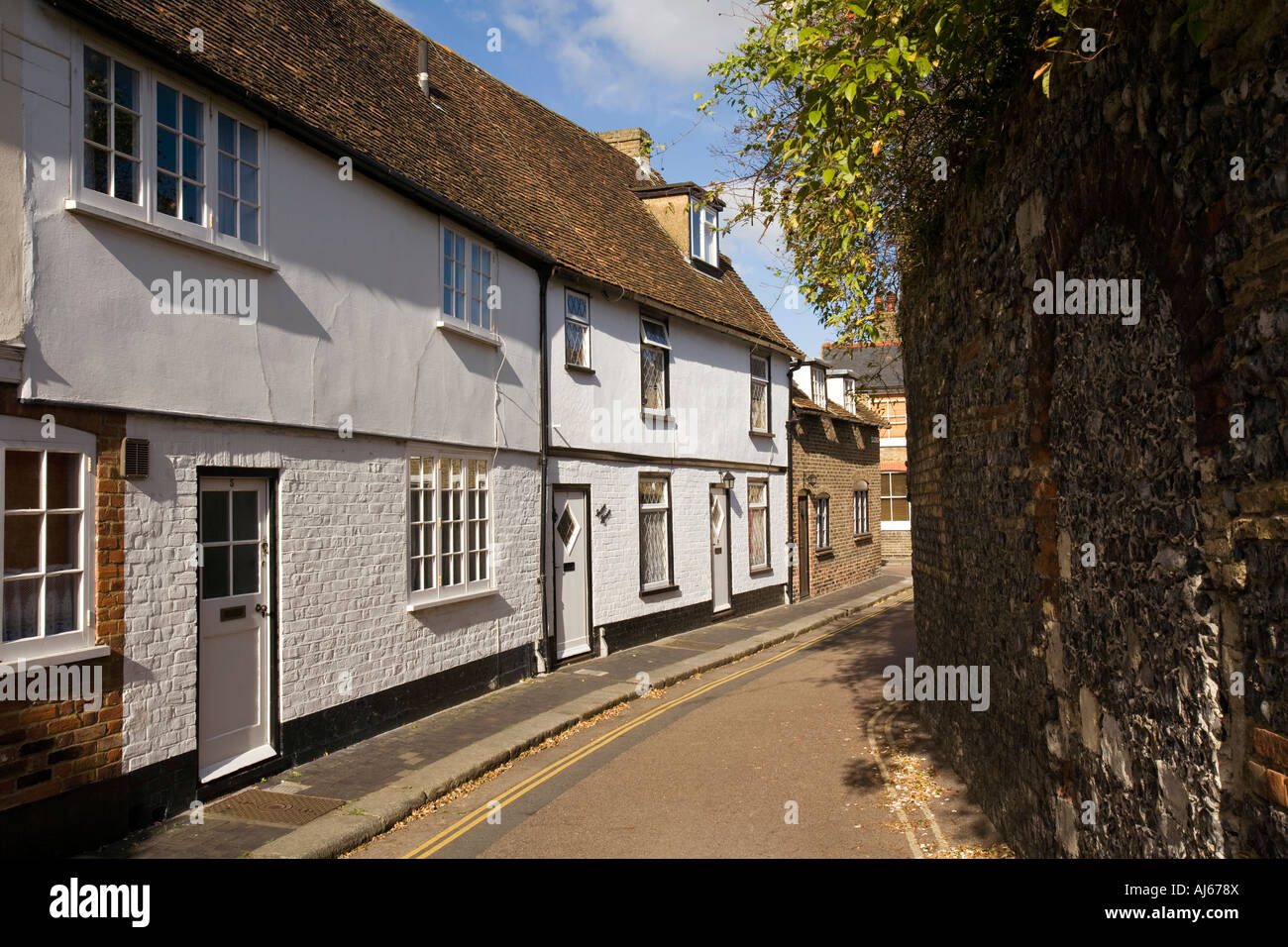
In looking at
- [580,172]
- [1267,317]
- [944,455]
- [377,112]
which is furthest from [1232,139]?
[580,172]

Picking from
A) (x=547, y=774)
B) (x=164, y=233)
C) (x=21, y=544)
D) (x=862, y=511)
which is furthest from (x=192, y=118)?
(x=862, y=511)

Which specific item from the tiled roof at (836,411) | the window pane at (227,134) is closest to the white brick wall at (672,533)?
the tiled roof at (836,411)

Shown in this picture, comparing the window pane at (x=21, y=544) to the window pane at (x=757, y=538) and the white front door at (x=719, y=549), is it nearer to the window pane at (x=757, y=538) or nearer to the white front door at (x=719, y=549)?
the white front door at (x=719, y=549)

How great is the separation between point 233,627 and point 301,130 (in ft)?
15.0

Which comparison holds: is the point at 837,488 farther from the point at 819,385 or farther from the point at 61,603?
the point at 61,603

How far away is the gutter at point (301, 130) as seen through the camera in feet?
21.7

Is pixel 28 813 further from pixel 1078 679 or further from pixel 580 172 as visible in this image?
pixel 580 172

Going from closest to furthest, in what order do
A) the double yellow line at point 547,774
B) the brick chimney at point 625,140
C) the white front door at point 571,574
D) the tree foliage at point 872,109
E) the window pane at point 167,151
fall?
the tree foliage at point 872,109, the double yellow line at point 547,774, the window pane at point 167,151, the white front door at point 571,574, the brick chimney at point 625,140

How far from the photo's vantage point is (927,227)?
26.8ft

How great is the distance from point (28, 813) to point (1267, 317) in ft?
22.8

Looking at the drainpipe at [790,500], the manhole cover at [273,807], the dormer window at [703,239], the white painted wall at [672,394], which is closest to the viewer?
the manhole cover at [273,807]

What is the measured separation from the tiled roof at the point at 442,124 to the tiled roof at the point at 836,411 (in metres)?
2.65

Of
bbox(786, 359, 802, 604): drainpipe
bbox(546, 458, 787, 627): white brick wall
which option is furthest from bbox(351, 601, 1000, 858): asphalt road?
bbox(786, 359, 802, 604): drainpipe

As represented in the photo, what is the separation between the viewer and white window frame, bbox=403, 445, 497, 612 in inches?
405
